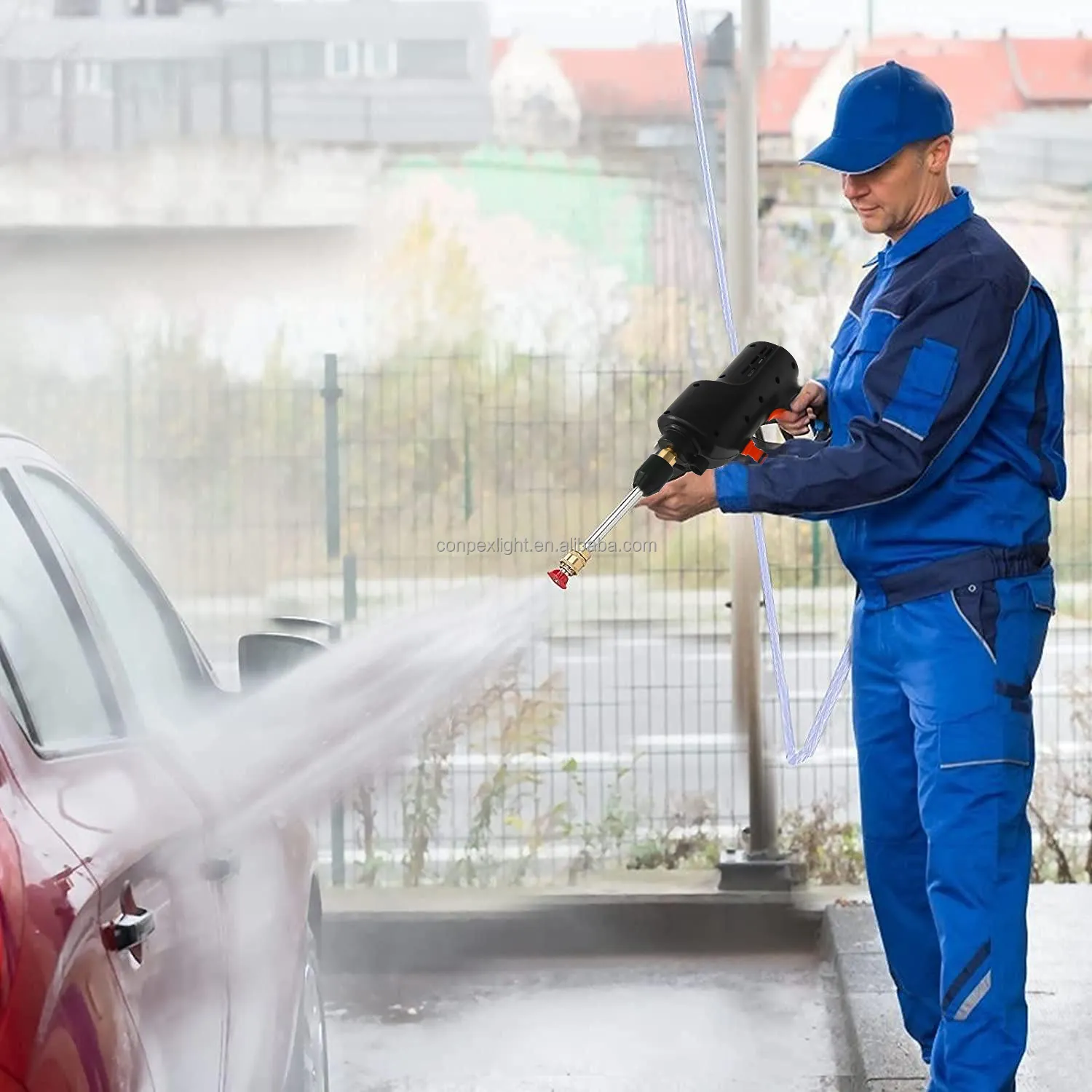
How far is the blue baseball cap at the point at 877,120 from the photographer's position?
92.9 inches

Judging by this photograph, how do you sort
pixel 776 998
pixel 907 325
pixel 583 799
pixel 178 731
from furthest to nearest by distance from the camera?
pixel 583 799 < pixel 776 998 < pixel 907 325 < pixel 178 731

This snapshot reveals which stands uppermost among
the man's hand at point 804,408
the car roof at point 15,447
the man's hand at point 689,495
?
the man's hand at point 804,408

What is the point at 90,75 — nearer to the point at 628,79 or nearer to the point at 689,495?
the point at 628,79

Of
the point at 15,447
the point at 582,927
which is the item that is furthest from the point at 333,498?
the point at 15,447

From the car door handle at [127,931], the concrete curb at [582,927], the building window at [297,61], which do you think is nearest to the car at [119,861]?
the car door handle at [127,931]

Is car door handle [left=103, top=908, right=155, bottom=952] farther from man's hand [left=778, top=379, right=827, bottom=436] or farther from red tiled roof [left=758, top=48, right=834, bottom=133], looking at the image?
red tiled roof [left=758, top=48, right=834, bottom=133]

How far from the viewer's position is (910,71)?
2.40m

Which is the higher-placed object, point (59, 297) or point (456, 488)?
point (59, 297)

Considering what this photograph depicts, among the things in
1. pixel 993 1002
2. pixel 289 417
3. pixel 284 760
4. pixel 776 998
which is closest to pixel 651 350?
pixel 289 417

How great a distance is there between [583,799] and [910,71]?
3498 mm

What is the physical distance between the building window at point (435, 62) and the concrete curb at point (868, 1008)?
3629 millimetres

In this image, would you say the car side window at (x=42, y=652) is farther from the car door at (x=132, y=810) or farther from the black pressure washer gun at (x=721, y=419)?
the black pressure washer gun at (x=721, y=419)

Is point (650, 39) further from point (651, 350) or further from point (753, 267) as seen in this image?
point (753, 267)

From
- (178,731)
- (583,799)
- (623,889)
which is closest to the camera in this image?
(178,731)
